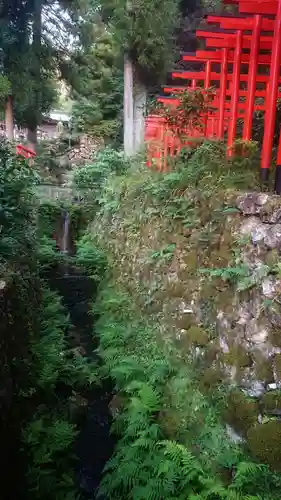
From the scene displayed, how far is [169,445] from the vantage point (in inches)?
190

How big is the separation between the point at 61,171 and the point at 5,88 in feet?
54.1

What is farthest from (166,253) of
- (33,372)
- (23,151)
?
(23,151)

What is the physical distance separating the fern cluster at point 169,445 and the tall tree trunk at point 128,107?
9100 millimetres

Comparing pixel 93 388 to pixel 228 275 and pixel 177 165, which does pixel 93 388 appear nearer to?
pixel 228 275

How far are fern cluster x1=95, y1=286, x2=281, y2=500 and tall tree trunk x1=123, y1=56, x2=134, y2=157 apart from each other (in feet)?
29.9

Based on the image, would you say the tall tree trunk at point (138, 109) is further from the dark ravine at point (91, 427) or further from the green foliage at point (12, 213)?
the dark ravine at point (91, 427)

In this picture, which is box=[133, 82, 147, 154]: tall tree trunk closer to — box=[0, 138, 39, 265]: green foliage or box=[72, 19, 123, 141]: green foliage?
box=[72, 19, 123, 141]: green foliage

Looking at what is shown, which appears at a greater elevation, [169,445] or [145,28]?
[145,28]

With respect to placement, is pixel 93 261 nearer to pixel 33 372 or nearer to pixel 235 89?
pixel 33 372

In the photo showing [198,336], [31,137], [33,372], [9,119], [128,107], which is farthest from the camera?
[31,137]

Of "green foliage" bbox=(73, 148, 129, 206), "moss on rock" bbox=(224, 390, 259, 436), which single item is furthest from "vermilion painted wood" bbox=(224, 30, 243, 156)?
"green foliage" bbox=(73, 148, 129, 206)

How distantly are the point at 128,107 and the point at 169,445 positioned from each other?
11939 mm

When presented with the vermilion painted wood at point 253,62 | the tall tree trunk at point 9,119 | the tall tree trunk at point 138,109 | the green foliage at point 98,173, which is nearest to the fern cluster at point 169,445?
the vermilion painted wood at point 253,62

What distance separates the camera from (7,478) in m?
4.87
